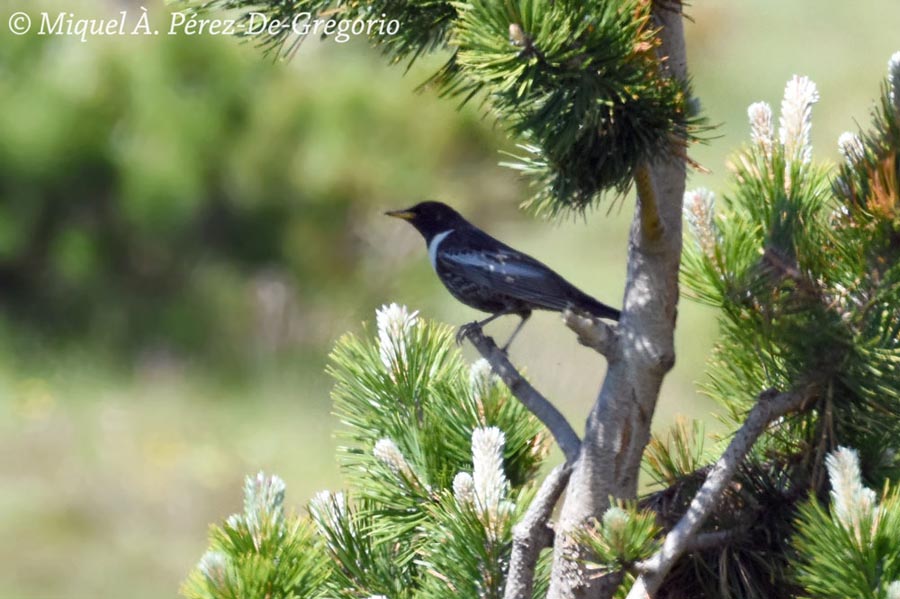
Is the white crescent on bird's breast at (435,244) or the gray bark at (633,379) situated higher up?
the white crescent on bird's breast at (435,244)

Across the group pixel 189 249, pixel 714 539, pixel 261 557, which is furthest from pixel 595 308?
pixel 189 249

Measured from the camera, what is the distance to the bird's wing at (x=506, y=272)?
2.03m

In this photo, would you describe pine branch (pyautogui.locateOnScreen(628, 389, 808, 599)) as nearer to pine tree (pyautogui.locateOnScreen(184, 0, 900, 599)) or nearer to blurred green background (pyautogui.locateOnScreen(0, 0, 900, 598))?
pine tree (pyautogui.locateOnScreen(184, 0, 900, 599))

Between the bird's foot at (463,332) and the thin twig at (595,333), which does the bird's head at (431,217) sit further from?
the thin twig at (595,333)

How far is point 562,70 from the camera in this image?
1029 mm

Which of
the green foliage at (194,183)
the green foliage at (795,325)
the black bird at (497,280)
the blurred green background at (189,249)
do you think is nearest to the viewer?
the green foliage at (795,325)

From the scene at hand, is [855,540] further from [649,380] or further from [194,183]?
[194,183]

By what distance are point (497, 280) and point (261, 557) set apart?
975 millimetres

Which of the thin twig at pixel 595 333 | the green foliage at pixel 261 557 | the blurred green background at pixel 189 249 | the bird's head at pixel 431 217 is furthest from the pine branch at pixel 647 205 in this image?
the blurred green background at pixel 189 249

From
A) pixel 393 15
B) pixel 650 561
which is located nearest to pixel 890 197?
pixel 650 561

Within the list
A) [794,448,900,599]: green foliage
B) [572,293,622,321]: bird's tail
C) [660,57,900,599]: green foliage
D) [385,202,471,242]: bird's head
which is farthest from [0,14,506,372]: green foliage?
[794,448,900,599]: green foliage

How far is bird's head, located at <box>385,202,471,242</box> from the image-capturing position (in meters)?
2.60

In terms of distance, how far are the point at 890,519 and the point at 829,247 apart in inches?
11.8

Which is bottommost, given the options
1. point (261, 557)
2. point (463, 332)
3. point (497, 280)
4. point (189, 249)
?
point (261, 557)
